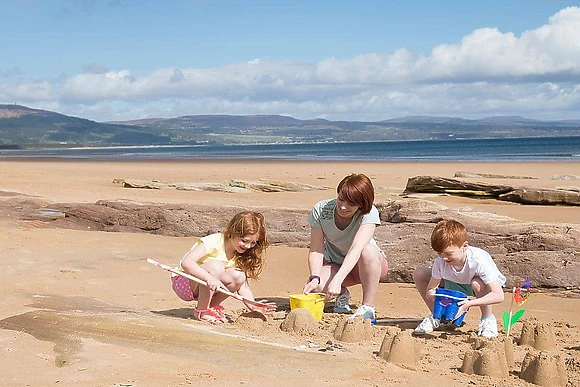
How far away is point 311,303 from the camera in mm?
5359

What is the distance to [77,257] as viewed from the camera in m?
7.95

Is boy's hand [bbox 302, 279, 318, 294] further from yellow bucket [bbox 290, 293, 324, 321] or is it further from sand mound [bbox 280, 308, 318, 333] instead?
sand mound [bbox 280, 308, 318, 333]

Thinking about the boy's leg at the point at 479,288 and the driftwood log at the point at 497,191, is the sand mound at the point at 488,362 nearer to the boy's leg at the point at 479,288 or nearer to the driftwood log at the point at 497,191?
the boy's leg at the point at 479,288

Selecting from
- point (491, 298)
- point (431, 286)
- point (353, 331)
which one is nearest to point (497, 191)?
point (431, 286)

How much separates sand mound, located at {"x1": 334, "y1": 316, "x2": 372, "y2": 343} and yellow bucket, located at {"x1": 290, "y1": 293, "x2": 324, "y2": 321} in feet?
1.59

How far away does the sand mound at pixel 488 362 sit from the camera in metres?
4.04

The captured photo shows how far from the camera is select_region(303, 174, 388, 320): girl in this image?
18.1 feet

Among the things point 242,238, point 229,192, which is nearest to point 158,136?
point 229,192

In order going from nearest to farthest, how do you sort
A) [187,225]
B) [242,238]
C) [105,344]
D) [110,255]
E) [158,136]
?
[105,344] < [242,238] < [110,255] < [187,225] < [158,136]

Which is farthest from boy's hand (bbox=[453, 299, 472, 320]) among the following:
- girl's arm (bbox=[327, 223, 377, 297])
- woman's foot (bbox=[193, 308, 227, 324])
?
woman's foot (bbox=[193, 308, 227, 324])

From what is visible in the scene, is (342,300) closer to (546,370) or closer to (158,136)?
(546,370)

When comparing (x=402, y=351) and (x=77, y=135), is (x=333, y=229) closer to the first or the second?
(x=402, y=351)

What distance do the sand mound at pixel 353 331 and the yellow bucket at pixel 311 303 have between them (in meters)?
0.49

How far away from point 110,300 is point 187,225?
346 cm
